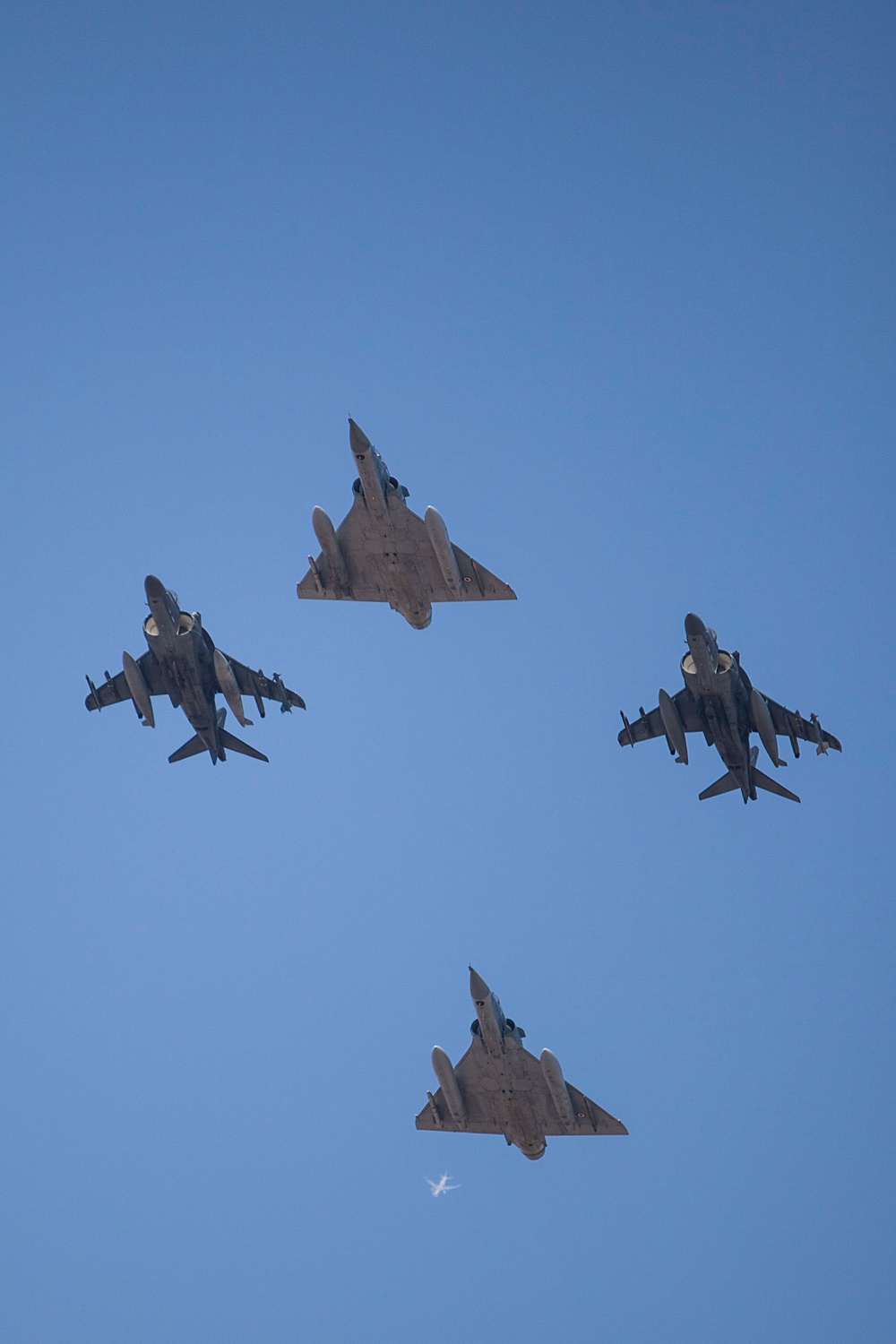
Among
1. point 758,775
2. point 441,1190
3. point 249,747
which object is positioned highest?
point 249,747

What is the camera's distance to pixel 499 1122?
5097 cm

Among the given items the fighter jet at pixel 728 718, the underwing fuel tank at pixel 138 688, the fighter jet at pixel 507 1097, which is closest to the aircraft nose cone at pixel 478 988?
the fighter jet at pixel 507 1097

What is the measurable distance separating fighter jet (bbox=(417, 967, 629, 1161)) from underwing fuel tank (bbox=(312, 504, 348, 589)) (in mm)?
13605

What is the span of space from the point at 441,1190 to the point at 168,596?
21.0 meters

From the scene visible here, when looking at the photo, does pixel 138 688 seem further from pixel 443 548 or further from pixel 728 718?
pixel 728 718

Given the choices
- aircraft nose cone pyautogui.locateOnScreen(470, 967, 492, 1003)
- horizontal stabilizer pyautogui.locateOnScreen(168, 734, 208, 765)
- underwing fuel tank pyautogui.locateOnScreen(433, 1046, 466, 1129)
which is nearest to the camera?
aircraft nose cone pyautogui.locateOnScreen(470, 967, 492, 1003)

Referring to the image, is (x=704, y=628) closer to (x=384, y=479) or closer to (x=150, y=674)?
(x=384, y=479)

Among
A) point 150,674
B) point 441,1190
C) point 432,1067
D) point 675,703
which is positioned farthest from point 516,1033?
point 150,674

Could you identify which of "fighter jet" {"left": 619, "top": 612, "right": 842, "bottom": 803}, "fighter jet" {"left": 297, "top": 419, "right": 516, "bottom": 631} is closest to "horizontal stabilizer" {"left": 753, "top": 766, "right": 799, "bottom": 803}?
"fighter jet" {"left": 619, "top": 612, "right": 842, "bottom": 803}

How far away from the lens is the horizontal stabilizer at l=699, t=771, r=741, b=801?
51.1 metres

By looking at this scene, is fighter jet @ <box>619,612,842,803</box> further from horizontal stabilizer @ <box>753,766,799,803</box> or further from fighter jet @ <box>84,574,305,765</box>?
fighter jet @ <box>84,574,305,765</box>

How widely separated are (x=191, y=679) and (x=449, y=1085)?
1419 cm

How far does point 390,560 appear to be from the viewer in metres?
50.7

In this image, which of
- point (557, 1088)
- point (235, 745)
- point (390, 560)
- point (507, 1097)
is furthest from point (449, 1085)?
point (390, 560)
